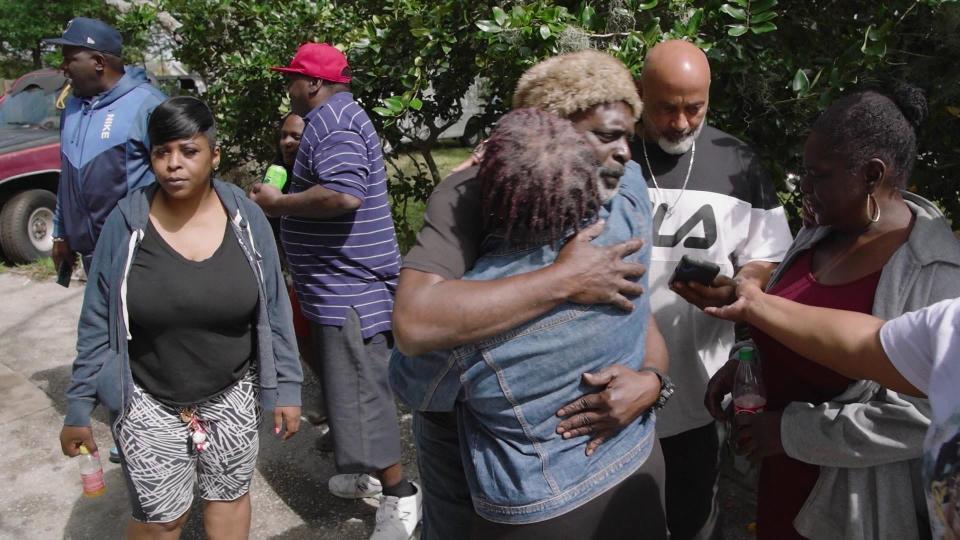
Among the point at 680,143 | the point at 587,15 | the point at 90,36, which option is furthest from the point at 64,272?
the point at 680,143

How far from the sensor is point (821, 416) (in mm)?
2051

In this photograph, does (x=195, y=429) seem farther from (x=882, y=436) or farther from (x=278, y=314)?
(x=882, y=436)

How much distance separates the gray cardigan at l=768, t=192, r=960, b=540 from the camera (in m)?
1.89

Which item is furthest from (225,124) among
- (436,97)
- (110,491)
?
(110,491)

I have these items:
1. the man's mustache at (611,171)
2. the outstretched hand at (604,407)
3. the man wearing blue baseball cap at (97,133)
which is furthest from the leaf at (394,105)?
the outstretched hand at (604,407)

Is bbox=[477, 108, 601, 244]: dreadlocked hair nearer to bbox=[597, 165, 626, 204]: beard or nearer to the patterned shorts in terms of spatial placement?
bbox=[597, 165, 626, 204]: beard

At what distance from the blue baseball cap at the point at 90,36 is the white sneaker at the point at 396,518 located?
2.54 meters

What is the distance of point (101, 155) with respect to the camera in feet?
12.3

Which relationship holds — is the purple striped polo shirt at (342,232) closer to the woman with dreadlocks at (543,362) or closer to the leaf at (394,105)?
the leaf at (394,105)

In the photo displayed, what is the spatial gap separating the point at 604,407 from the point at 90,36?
3314 millimetres

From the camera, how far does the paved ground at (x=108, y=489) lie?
3.67 m

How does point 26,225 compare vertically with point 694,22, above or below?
below

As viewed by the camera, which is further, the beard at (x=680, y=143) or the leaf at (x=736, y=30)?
the leaf at (x=736, y=30)

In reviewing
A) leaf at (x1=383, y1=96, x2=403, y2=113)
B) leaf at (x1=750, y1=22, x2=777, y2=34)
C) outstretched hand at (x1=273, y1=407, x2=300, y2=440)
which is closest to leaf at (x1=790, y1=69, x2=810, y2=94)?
leaf at (x1=750, y1=22, x2=777, y2=34)
